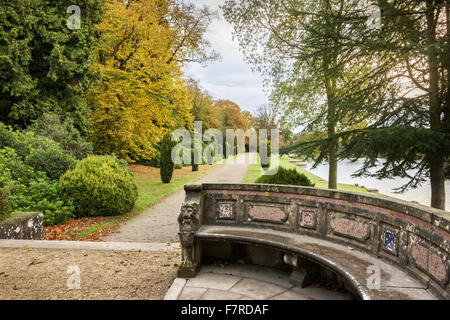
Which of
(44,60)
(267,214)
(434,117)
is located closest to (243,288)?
(267,214)

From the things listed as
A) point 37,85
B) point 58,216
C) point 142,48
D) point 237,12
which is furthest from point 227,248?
point 142,48

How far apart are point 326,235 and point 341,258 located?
0.67m

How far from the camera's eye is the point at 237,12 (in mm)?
12172

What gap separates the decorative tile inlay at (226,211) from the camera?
464cm

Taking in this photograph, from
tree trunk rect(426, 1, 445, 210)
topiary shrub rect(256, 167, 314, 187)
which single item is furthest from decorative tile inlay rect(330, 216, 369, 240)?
tree trunk rect(426, 1, 445, 210)

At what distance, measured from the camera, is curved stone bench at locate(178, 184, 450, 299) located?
259 centimetres

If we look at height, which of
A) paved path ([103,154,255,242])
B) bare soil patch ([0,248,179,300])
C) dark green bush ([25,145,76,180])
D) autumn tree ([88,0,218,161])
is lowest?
paved path ([103,154,255,242])

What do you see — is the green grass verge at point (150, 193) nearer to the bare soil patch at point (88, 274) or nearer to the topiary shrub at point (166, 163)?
the topiary shrub at point (166, 163)

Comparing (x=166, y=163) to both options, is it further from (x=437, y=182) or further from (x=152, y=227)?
(x=437, y=182)

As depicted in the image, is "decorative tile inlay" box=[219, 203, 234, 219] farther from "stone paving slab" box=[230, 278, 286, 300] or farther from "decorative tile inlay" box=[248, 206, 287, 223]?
"stone paving slab" box=[230, 278, 286, 300]

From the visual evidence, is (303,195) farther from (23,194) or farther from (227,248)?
(23,194)

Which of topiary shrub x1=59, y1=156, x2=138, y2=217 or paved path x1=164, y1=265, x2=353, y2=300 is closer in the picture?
paved path x1=164, y1=265, x2=353, y2=300

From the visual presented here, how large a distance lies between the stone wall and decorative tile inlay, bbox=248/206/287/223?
4685 mm
